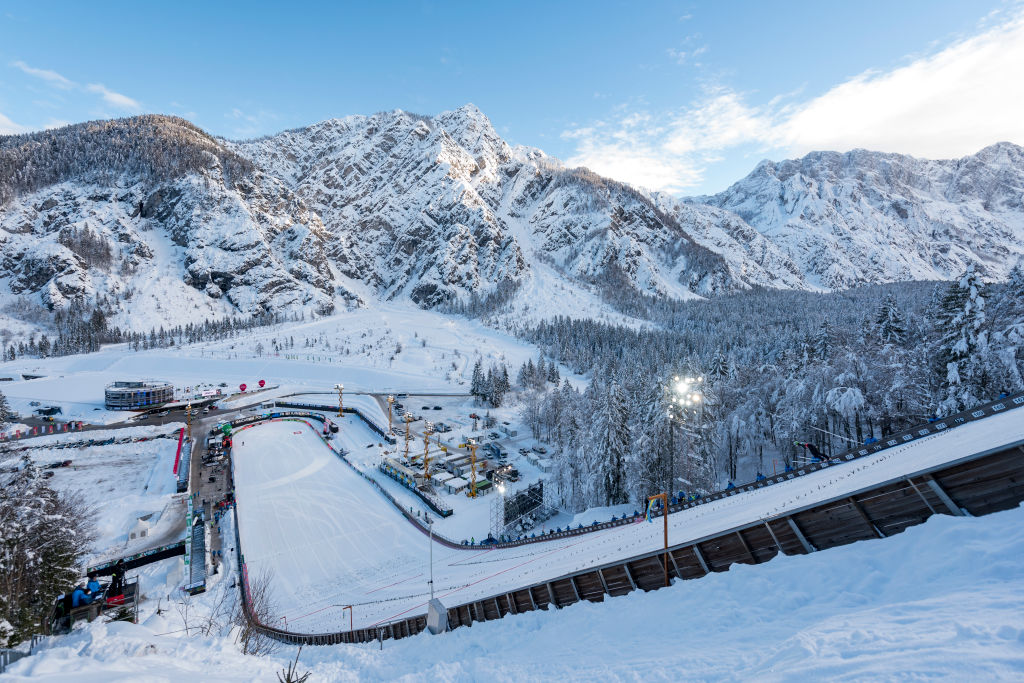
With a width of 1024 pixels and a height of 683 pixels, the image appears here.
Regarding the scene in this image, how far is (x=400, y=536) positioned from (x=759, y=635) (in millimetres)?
34442

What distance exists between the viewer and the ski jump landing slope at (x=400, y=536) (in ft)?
39.7

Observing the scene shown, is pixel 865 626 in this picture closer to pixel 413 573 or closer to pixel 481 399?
pixel 413 573

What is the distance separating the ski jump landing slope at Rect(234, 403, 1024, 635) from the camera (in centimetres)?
1210

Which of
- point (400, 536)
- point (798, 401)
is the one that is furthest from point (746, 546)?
point (798, 401)

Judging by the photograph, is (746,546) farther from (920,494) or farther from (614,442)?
(614,442)

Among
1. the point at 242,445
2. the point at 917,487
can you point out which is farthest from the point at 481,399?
the point at 917,487

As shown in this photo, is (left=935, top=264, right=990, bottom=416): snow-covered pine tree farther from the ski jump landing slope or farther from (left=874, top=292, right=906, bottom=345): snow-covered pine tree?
the ski jump landing slope

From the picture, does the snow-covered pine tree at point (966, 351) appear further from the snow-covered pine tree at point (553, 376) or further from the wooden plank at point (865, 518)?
the snow-covered pine tree at point (553, 376)

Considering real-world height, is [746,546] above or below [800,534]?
below

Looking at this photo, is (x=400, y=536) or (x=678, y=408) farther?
(x=400, y=536)

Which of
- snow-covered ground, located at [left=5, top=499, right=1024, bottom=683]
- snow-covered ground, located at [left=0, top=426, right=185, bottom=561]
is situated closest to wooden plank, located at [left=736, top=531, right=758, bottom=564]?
snow-covered ground, located at [left=5, top=499, right=1024, bottom=683]

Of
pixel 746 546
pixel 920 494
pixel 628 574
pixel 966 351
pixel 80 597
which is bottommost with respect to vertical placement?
pixel 80 597

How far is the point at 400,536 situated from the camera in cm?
3694

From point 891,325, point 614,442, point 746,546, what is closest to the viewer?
point 746,546
